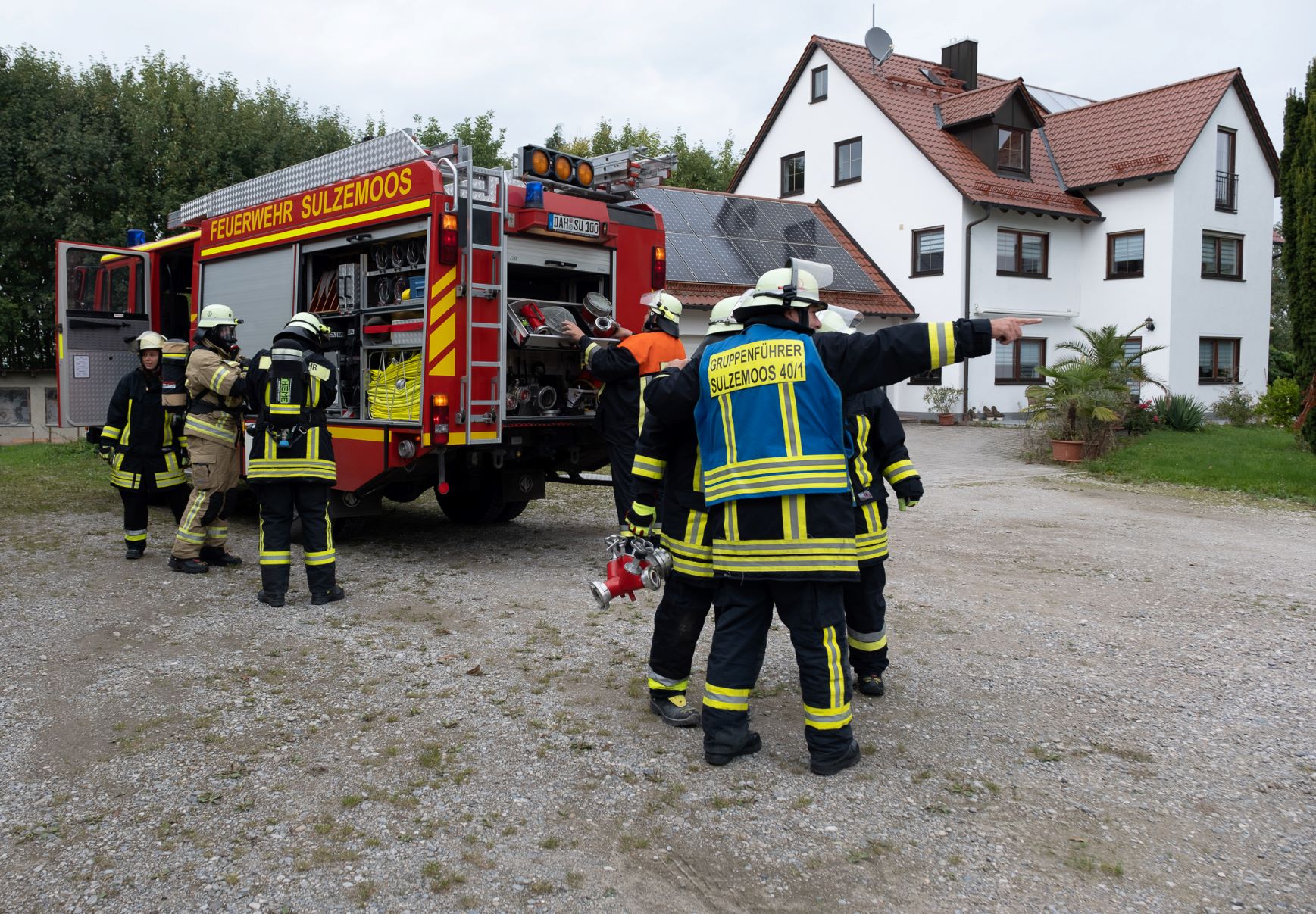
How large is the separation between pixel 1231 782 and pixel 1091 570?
12.9 feet

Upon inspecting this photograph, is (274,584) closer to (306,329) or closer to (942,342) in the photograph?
(306,329)

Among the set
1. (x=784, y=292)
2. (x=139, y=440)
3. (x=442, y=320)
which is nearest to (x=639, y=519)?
(x=784, y=292)

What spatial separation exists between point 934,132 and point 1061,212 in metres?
3.57

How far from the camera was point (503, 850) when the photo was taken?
3150 millimetres

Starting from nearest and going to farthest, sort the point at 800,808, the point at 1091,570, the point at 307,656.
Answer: the point at 800,808, the point at 307,656, the point at 1091,570

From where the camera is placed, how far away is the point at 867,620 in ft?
14.6

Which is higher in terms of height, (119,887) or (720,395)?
(720,395)

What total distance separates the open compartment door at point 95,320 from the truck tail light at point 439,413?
471 cm

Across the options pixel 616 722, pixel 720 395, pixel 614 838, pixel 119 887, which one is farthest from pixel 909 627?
pixel 119 887

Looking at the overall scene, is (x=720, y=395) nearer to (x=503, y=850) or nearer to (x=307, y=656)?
(x=503, y=850)

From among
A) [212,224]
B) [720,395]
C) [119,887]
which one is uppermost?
[212,224]

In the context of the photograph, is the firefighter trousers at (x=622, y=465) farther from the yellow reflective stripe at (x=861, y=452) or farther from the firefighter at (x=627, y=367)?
the yellow reflective stripe at (x=861, y=452)

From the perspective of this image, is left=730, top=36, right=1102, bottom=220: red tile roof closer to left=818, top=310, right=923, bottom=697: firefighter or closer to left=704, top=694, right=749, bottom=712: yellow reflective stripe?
left=818, top=310, right=923, bottom=697: firefighter

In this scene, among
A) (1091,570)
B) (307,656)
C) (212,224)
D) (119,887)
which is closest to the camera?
(119,887)
